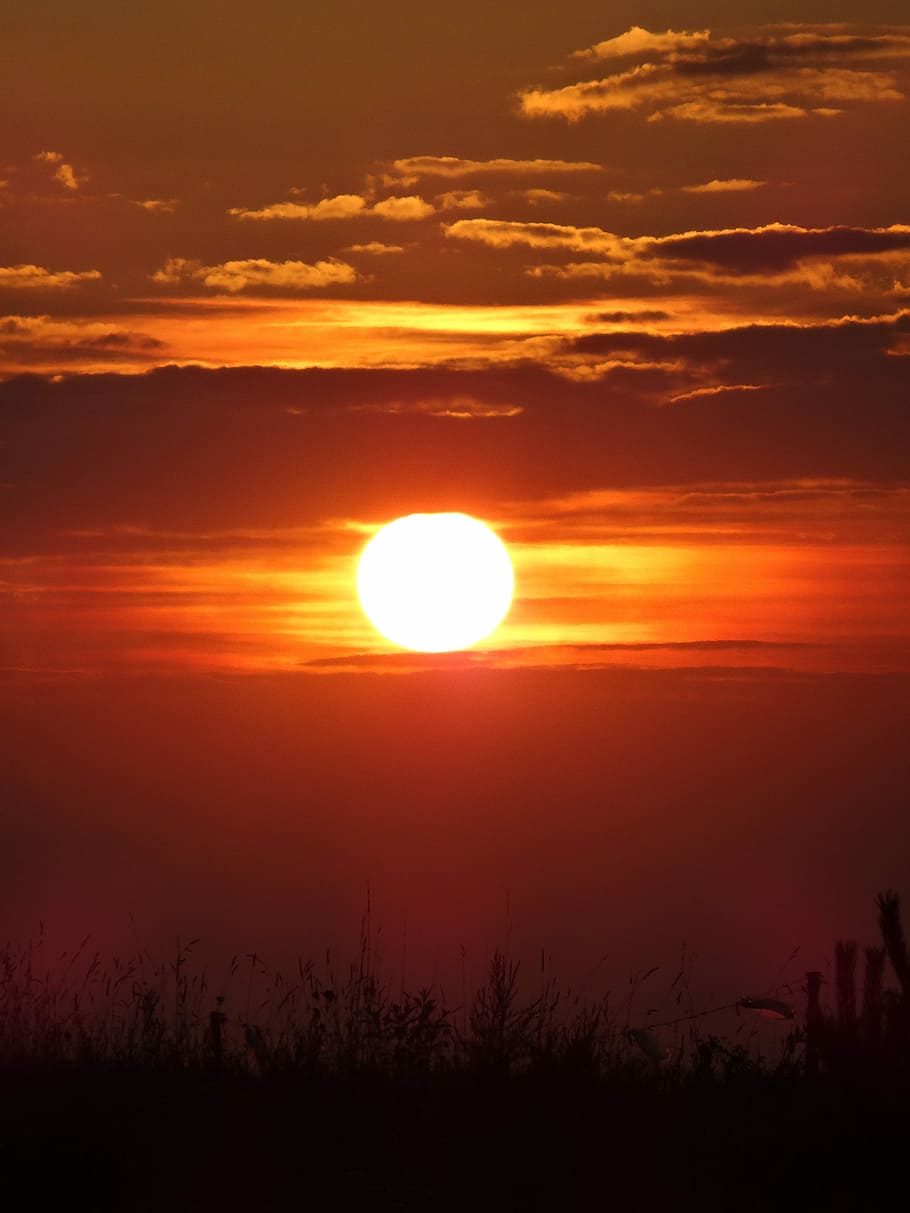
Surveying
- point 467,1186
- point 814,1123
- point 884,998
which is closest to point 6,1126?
point 467,1186

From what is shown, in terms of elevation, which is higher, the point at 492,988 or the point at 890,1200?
the point at 492,988

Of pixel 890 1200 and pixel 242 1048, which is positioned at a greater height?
pixel 242 1048

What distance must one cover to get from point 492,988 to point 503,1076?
778 millimetres

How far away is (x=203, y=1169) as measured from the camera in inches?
267

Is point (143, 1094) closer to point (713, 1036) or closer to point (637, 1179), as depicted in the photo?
point (637, 1179)

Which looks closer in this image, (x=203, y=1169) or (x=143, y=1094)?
(x=203, y=1169)

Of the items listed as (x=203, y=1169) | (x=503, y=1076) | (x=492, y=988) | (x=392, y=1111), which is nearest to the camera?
(x=203, y=1169)

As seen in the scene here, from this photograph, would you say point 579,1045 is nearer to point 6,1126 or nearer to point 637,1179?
point 637,1179

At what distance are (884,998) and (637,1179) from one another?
2795mm

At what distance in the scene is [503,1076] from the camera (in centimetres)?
810

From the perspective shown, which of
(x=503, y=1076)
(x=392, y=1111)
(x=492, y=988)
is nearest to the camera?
(x=392, y=1111)

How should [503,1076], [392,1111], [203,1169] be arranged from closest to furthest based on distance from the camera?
1. [203,1169]
2. [392,1111]
3. [503,1076]

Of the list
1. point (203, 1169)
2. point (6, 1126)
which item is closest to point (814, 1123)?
point (203, 1169)

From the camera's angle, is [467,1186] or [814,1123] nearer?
[467,1186]
